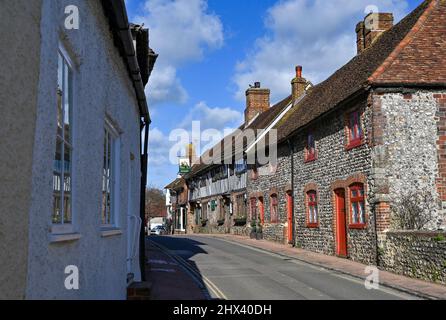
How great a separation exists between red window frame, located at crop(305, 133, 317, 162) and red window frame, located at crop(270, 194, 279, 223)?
509cm

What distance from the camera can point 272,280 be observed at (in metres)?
13.0

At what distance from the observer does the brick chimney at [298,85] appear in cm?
3109

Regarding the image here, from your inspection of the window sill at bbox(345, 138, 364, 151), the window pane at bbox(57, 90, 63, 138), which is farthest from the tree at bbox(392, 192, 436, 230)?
the window pane at bbox(57, 90, 63, 138)

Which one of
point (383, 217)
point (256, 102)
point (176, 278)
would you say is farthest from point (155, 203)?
point (176, 278)

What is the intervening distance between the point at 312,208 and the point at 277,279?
9050mm

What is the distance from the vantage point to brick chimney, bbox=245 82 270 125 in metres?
41.2

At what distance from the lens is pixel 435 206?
15.7 metres

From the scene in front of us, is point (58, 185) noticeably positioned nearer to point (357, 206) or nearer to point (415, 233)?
point (415, 233)

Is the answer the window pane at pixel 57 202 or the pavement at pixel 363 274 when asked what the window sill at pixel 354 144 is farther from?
the window pane at pixel 57 202

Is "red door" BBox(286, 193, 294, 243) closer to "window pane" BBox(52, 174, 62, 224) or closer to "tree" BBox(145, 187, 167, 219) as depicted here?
"window pane" BBox(52, 174, 62, 224)
